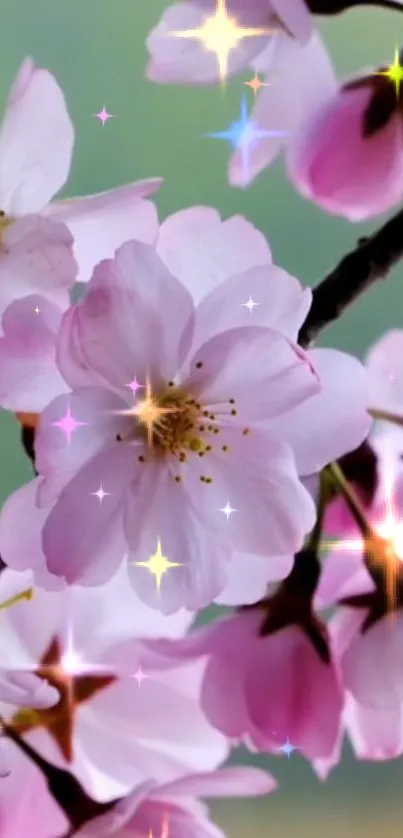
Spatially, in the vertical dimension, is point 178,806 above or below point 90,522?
below

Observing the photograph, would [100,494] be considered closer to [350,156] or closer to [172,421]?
[172,421]

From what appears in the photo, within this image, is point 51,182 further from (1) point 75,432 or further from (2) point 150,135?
(1) point 75,432

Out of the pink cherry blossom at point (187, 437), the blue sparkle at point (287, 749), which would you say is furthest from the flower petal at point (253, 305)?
the blue sparkle at point (287, 749)

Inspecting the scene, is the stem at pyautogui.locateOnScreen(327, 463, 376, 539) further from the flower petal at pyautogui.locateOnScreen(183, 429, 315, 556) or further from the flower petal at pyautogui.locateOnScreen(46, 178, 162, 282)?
the flower petal at pyautogui.locateOnScreen(46, 178, 162, 282)

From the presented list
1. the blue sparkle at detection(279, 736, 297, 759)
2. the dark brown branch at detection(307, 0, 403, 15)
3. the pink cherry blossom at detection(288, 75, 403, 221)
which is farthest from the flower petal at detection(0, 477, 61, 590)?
the dark brown branch at detection(307, 0, 403, 15)

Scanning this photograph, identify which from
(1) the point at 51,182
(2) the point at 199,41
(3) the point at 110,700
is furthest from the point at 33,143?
(3) the point at 110,700

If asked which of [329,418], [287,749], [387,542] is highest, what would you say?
[329,418]

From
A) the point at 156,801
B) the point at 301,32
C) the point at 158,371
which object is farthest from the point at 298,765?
the point at 301,32
